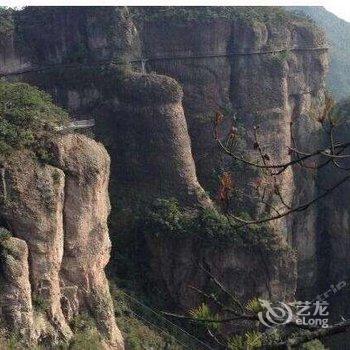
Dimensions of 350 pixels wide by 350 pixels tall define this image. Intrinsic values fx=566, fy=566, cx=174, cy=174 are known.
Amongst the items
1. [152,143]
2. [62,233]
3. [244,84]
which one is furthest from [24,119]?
[244,84]

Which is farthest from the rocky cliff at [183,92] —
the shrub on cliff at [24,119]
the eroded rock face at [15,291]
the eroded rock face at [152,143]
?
the eroded rock face at [15,291]

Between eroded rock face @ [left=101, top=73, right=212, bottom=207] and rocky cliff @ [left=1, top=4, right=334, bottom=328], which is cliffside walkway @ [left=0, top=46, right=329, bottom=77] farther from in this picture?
eroded rock face @ [left=101, top=73, right=212, bottom=207]

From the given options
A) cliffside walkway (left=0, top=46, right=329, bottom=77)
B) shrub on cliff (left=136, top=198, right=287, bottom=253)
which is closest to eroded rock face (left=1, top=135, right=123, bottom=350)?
shrub on cliff (left=136, top=198, right=287, bottom=253)

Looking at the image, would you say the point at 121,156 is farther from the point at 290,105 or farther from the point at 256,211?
the point at 290,105

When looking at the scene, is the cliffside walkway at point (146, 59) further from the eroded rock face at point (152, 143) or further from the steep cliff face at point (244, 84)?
the eroded rock face at point (152, 143)

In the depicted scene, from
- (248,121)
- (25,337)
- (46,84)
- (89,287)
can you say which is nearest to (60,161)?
(89,287)
